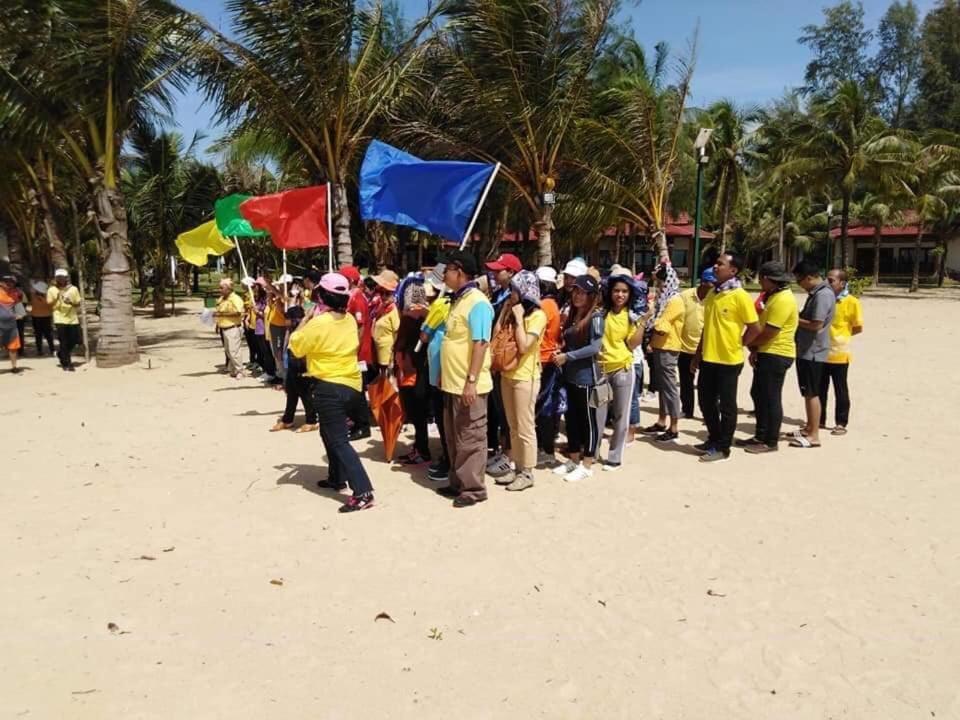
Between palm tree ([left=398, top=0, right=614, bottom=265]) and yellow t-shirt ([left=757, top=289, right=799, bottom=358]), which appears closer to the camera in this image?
yellow t-shirt ([left=757, top=289, right=799, bottom=358])

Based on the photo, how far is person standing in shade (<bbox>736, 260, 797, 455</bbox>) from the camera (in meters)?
6.22

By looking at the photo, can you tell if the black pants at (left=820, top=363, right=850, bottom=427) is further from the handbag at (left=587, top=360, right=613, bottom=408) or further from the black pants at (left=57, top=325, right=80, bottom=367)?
the black pants at (left=57, top=325, right=80, bottom=367)

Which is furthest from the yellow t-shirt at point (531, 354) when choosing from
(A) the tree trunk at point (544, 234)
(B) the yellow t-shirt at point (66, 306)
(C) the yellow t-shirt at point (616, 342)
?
(B) the yellow t-shirt at point (66, 306)

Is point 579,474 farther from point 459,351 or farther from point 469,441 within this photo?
point 459,351

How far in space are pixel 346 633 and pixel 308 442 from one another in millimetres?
3733

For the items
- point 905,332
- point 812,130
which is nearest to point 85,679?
point 905,332

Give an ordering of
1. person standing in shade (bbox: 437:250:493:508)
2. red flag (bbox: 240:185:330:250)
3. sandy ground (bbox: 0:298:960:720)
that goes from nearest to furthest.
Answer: sandy ground (bbox: 0:298:960:720), person standing in shade (bbox: 437:250:493:508), red flag (bbox: 240:185:330:250)

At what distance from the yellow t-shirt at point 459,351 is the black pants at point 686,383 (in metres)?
3.27

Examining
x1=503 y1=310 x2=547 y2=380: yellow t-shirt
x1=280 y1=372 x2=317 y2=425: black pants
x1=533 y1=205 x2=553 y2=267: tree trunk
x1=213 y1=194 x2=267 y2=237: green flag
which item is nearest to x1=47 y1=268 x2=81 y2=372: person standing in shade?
x1=213 y1=194 x2=267 y2=237: green flag

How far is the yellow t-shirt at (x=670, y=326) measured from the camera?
718cm

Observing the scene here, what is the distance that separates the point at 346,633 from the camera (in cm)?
352

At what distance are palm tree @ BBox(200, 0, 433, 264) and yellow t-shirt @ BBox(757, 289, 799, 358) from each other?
837 cm

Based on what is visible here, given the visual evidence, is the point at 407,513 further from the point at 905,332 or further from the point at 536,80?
the point at 905,332

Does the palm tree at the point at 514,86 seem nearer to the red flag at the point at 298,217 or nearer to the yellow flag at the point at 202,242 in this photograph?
the yellow flag at the point at 202,242
